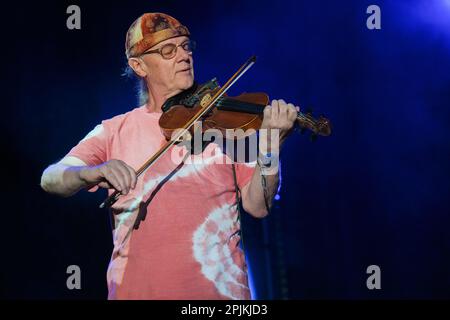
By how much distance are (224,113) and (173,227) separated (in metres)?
0.59

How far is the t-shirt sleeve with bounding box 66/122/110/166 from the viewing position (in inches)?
95.7

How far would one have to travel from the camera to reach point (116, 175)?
Answer: 80.7 inches

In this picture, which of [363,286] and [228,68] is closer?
[228,68]

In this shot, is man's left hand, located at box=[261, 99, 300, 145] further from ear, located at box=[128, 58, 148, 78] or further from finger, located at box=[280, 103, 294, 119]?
ear, located at box=[128, 58, 148, 78]

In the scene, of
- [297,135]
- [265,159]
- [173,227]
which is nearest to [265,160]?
[265,159]

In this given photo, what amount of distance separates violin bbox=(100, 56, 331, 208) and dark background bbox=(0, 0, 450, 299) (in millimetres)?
1407

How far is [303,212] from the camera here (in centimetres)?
476

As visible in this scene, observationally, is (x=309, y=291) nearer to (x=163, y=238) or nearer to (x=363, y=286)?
(x=363, y=286)

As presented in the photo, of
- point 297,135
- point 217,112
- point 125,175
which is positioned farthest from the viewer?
point 297,135

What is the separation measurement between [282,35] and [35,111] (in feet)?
5.74

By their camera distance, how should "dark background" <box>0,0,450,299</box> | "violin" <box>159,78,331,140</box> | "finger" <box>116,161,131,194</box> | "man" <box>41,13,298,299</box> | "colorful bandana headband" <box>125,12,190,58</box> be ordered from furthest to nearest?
"dark background" <box>0,0,450,299</box>, "colorful bandana headband" <box>125,12,190,58</box>, "violin" <box>159,78,331,140</box>, "man" <box>41,13,298,299</box>, "finger" <box>116,161,131,194</box>

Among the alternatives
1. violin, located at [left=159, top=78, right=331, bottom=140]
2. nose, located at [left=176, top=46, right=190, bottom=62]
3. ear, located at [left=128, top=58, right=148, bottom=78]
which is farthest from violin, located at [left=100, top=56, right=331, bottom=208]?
ear, located at [left=128, top=58, right=148, bottom=78]

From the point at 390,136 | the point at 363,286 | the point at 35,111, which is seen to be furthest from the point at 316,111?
the point at 35,111

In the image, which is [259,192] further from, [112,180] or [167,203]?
[112,180]
